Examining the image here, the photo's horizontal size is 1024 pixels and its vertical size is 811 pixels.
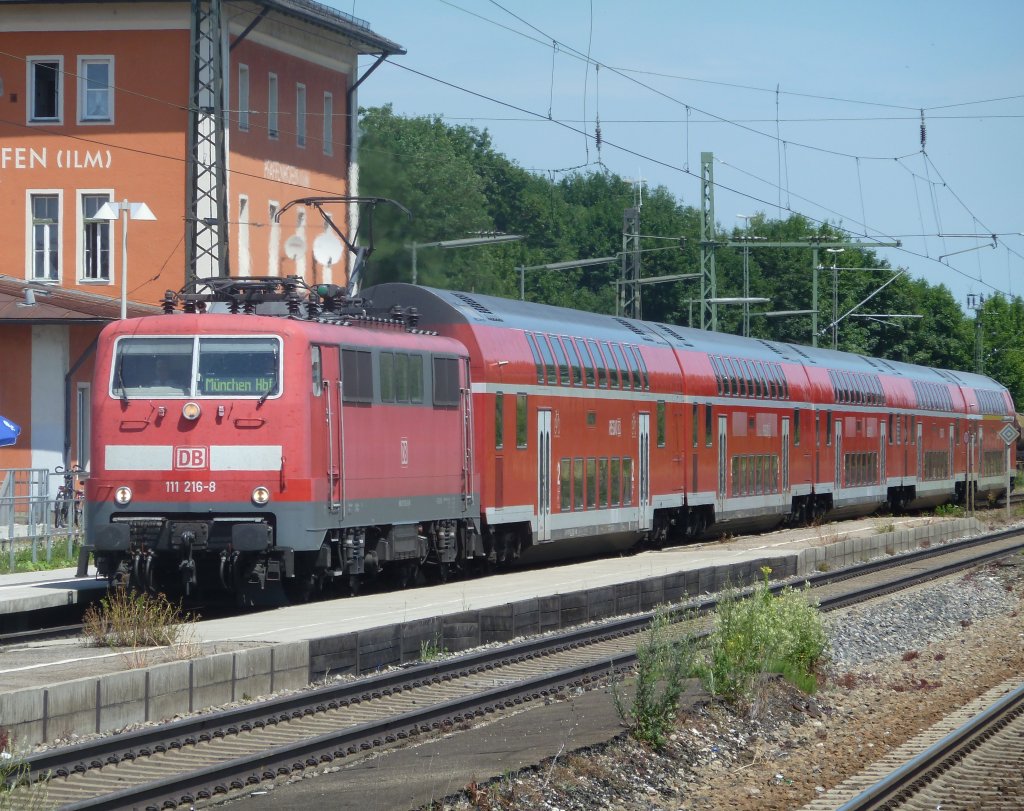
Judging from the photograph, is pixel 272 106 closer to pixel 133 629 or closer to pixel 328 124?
pixel 328 124

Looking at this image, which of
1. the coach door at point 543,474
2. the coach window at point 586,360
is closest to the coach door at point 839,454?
the coach window at point 586,360

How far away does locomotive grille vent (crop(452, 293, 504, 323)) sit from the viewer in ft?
81.9

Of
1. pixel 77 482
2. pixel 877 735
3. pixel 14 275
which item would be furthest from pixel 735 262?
pixel 877 735

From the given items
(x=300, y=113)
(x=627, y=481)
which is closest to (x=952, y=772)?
(x=627, y=481)

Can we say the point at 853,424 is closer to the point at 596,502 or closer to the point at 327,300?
the point at 596,502

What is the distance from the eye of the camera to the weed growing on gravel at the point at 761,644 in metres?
14.7

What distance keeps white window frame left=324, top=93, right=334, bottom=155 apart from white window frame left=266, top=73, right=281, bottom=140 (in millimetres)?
2957

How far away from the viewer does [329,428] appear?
19.7m

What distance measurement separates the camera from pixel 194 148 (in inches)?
1210

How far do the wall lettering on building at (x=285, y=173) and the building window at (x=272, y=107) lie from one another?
2.76 feet

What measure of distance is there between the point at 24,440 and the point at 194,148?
40.5 ft

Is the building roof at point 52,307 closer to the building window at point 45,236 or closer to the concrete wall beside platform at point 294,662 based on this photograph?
the building window at point 45,236

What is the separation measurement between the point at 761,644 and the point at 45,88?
117 feet

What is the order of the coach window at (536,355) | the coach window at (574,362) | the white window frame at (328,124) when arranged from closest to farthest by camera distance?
the coach window at (536,355)
the coach window at (574,362)
the white window frame at (328,124)
